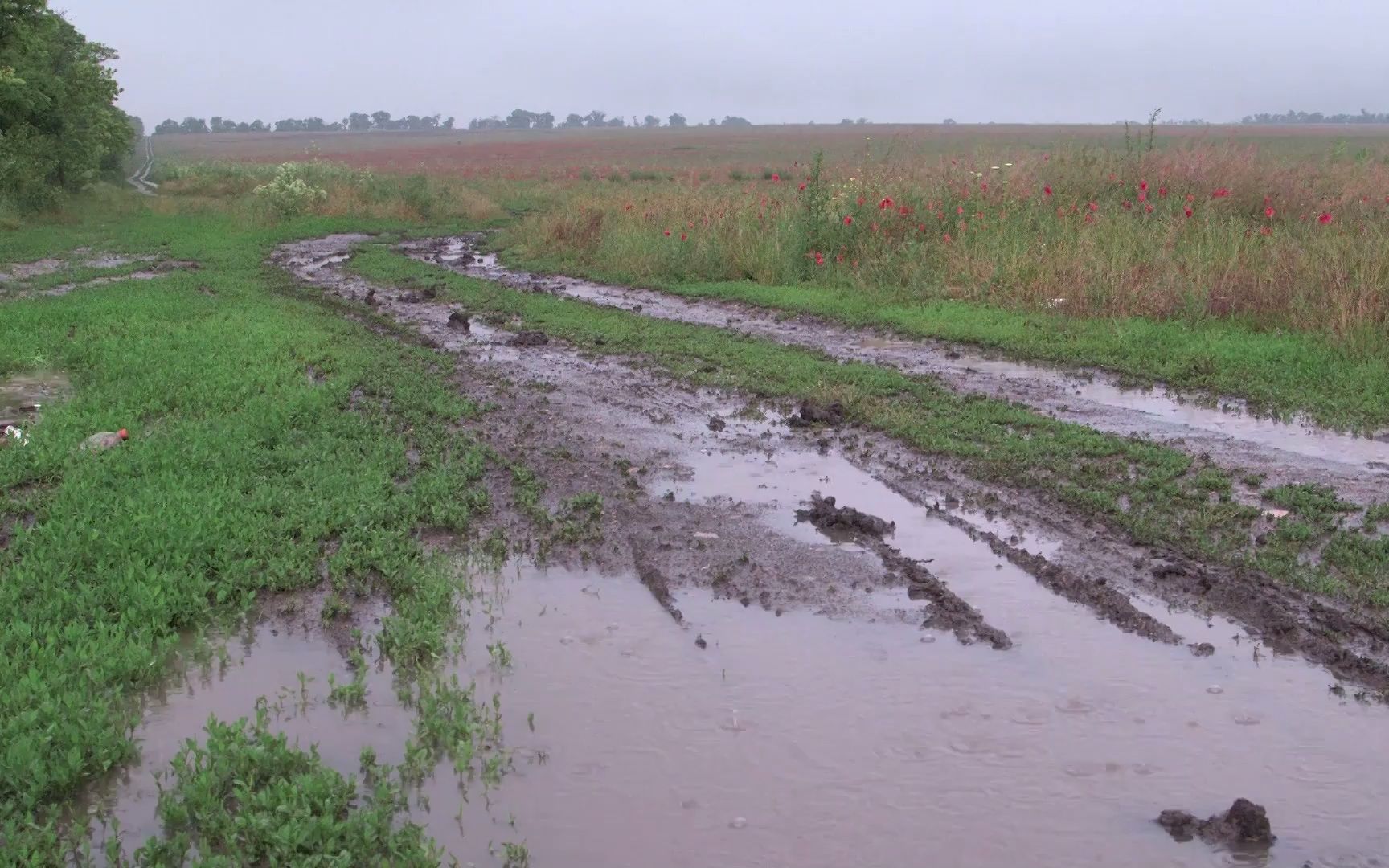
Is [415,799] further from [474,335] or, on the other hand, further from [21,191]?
[21,191]

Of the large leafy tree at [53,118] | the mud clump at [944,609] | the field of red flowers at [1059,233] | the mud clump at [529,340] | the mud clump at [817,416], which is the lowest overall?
the mud clump at [944,609]

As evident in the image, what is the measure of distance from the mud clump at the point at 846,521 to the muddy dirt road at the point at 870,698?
0.05 meters

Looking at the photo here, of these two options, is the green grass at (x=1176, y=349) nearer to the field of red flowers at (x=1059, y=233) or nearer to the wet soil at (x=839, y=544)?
the field of red flowers at (x=1059, y=233)

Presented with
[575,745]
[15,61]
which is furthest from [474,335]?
[15,61]

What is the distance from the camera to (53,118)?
3030 cm

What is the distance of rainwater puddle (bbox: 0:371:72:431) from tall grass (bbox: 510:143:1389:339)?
8402 mm

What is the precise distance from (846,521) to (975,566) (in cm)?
79

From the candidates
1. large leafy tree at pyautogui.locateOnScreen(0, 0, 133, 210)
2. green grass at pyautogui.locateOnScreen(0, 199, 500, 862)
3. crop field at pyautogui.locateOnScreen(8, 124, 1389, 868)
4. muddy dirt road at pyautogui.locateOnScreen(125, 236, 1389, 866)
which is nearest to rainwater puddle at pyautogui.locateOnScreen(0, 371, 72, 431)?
crop field at pyautogui.locateOnScreen(8, 124, 1389, 868)

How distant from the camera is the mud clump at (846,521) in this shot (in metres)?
5.85

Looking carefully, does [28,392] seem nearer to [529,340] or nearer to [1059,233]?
[529,340]

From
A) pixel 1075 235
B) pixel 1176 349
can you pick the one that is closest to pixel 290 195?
pixel 1075 235

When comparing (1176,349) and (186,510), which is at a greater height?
(1176,349)

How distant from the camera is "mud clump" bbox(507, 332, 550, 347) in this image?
450 inches

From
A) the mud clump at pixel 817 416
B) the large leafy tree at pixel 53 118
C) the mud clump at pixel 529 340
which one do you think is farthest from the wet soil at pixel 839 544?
the large leafy tree at pixel 53 118
